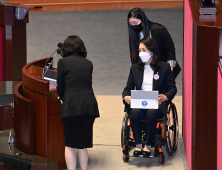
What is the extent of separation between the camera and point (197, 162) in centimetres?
273

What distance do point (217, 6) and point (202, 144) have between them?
46.4 inches

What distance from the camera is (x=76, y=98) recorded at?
2912 millimetres

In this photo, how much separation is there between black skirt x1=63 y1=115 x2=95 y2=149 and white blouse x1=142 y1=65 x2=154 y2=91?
0.79 metres

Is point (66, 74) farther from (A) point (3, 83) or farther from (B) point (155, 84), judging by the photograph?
(A) point (3, 83)

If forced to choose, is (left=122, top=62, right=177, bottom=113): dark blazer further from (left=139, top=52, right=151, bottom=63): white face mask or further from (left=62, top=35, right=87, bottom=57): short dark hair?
(left=62, top=35, right=87, bottom=57): short dark hair

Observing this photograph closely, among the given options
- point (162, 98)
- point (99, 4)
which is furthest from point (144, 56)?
point (99, 4)

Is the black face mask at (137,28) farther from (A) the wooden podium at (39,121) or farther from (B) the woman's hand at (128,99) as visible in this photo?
(A) the wooden podium at (39,121)

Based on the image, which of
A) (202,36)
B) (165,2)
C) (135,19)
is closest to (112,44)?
(165,2)

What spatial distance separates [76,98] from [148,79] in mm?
895

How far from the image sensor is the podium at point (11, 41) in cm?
562

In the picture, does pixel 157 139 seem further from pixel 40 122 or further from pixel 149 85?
pixel 40 122

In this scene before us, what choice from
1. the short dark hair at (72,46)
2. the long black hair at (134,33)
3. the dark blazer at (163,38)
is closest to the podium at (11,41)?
the long black hair at (134,33)

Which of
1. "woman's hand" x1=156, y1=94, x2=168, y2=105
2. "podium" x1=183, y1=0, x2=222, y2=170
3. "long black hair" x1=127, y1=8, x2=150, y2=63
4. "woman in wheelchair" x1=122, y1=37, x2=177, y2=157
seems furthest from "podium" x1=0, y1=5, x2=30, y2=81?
"podium" x1=183, y1=0, x2=222, y2=170

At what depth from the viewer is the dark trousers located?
11.1 ft
